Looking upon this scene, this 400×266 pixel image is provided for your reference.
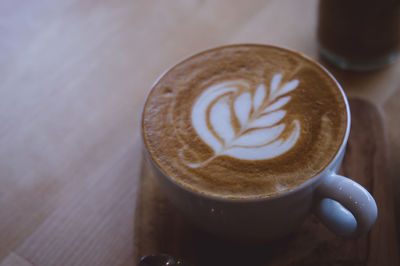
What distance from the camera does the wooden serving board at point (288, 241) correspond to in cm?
67

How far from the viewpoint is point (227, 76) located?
30.6 inches

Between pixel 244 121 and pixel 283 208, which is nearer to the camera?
pixel 283 208

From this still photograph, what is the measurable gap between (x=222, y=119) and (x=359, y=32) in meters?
0.45

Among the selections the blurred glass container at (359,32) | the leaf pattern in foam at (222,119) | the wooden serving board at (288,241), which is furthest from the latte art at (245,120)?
the blurred glass container at (359,32)

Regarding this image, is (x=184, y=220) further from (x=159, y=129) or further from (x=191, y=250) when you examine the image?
(x=159, y=129)

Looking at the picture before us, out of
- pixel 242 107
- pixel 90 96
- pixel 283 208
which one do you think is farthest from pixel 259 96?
pixel 90 96

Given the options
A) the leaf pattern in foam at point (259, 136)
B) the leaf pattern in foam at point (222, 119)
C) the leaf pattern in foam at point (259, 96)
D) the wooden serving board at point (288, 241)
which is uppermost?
the leaf pattern in foam at point (222, 119)

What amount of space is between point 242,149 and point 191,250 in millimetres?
207

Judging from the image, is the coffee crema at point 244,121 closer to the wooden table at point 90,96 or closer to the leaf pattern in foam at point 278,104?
the leaf pattern in foam at point 278,104

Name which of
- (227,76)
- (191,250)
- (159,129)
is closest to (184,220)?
(191,250)

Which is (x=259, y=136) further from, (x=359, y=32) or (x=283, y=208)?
(x=359, y=32)

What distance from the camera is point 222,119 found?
0.71 metres

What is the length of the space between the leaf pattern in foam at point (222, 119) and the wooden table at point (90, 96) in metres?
0.25

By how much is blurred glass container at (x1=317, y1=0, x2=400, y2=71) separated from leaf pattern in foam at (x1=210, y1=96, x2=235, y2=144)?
0.39 metres
